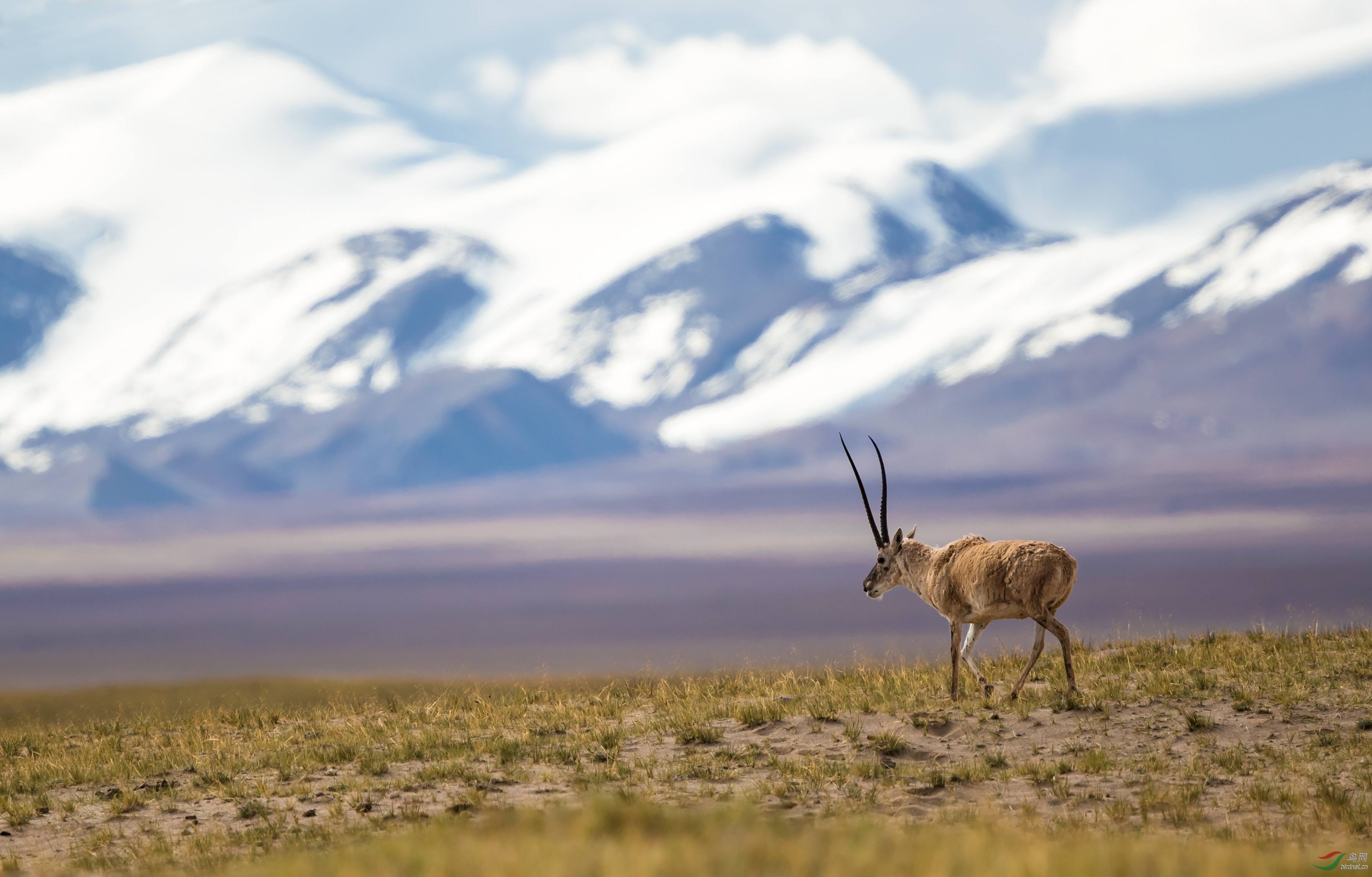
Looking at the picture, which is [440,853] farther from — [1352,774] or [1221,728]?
[1221,728]

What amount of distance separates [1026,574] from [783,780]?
5033 millimetres

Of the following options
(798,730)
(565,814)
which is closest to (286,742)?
(798,730)

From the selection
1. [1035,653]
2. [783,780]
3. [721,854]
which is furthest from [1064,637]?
[721,854]

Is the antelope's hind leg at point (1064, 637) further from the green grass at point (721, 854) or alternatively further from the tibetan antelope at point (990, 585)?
the green grass at point (721, 854)

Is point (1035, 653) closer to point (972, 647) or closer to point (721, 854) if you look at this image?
point (972, 647)

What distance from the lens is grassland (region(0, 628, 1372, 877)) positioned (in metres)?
6.41

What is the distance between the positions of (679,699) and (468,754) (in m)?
5.19

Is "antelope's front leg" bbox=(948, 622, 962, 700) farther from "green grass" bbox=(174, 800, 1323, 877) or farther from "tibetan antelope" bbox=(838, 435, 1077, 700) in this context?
"green grass" bbox=(174, 800, 1323, 877)

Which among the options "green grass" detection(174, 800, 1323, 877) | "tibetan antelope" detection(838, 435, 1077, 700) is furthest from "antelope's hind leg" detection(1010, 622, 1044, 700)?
"green grass" detection(174, 800, 1323, 877)

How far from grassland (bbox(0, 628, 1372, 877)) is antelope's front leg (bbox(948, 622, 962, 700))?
0.92 feet

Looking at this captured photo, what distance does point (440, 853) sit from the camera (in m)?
6.20

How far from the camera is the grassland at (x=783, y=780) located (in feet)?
Result: 21.0

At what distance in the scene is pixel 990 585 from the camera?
51.5 feet

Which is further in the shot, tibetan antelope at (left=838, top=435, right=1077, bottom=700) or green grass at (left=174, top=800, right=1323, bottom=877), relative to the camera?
tibetan antelope at (left=838, top=435, right=1077, bottom=700)
